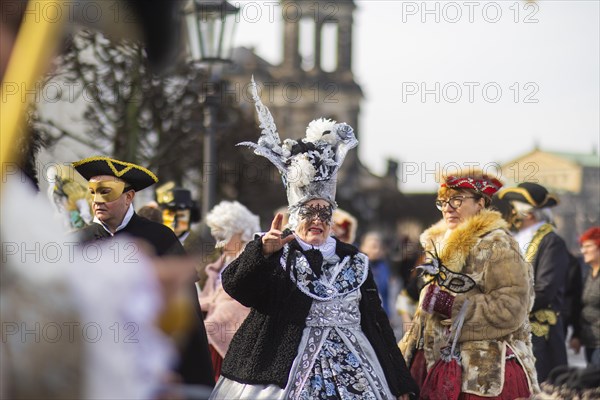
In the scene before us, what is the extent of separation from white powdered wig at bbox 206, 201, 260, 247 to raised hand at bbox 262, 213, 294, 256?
3080 mm

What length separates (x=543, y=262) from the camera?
886 centimetres

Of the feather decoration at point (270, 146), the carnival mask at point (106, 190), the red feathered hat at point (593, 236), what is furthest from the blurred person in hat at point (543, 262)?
the carnival mask at point (106, 190)

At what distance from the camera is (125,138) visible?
576 inches

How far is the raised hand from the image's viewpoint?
223 inches

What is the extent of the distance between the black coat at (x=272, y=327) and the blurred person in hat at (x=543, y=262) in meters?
2.83

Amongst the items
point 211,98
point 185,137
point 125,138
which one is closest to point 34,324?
point 211,98

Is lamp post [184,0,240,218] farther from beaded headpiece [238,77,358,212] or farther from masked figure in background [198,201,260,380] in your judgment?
beaded headpiece [238,77,358,212]

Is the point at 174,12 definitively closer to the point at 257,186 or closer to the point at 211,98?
the point at 211,98

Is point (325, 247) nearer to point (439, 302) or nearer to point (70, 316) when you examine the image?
point (439, 302)

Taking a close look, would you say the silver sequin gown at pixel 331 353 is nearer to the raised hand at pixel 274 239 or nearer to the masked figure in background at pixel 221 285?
the raised hand at pixel 274 239

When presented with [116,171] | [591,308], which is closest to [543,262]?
[591,308]

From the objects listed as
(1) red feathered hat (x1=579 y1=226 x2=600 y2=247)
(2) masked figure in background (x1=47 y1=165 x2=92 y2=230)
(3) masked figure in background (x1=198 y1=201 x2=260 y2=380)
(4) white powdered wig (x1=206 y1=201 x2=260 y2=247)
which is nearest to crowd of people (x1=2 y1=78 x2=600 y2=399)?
(3) masked figure in background (x1=198 y1=201 x2=260 y2=380)

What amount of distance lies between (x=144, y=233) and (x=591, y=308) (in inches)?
214

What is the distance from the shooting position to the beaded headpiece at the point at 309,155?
6145 millimetres
